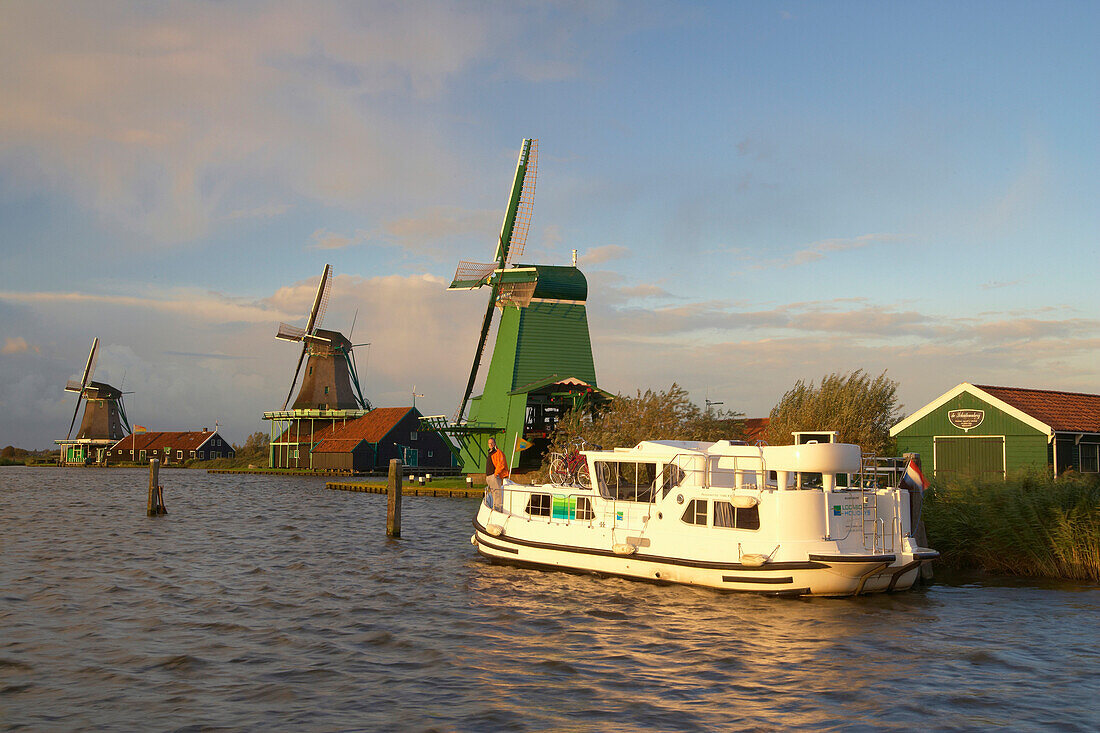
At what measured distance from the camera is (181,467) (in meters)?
109

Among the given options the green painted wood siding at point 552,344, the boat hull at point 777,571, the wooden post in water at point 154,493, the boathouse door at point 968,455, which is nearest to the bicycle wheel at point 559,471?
the boat hull at point 777,571

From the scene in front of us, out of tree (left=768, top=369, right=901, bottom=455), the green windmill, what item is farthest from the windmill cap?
tree (left=768, top=369, right=901, bottom=455)

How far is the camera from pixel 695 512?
19109 mm

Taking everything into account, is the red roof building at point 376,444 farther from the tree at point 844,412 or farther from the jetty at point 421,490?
the tree at point 844,412

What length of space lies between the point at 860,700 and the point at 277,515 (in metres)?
31.7

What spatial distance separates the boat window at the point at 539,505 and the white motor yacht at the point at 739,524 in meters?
0.19

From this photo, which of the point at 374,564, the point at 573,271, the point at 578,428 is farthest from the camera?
the point at 573,271

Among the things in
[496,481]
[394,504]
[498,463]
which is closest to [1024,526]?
[496,481]

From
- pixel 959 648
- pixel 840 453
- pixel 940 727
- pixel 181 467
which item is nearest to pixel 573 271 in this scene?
pixel 840 453

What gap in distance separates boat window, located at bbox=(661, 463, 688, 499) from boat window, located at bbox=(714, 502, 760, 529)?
1351 mm

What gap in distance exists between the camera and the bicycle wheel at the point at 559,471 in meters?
23.0

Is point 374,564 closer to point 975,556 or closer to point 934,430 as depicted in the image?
point 975,556

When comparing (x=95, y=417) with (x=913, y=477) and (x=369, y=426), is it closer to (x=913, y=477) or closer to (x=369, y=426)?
(x=369, y=426)

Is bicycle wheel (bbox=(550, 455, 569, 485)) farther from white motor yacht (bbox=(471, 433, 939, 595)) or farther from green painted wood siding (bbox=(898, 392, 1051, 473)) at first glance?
green painted wood siding (bbox=(898, 392, 1051, 473))
